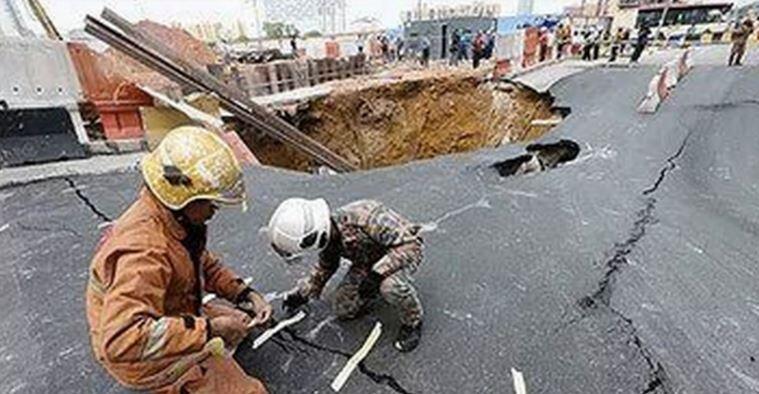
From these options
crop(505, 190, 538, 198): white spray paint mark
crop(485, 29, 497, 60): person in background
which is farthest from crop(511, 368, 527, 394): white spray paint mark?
crop(485, 29, 497, 60): person in background

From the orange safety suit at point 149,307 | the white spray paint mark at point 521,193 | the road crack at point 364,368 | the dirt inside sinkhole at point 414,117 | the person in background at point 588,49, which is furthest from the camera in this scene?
the person in background at point 588,49

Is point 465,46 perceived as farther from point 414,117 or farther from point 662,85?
point 662,85

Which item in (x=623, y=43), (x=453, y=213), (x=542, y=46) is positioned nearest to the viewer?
(x=453, y=213)

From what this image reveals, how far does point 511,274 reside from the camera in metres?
3.54

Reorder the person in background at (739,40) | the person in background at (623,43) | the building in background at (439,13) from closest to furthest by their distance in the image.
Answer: the person in background at (739,40), the person in background at (623,43), the building in background at (439,13)

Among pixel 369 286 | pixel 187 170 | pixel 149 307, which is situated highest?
pixel 187 170

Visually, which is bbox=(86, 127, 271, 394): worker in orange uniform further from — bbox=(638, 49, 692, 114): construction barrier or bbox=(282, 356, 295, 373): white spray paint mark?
bbox=(638, 49, 692, 114): construction barrier

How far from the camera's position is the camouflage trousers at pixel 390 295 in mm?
2645

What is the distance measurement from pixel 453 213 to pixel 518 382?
8.05 ft

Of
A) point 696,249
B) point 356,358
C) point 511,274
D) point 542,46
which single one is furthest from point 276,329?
point 542,46

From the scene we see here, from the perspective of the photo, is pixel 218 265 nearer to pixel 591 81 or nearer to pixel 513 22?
pixel 591 81

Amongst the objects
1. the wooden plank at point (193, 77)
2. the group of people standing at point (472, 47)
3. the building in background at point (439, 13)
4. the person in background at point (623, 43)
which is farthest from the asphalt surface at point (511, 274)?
the building in background at point (439, 13)

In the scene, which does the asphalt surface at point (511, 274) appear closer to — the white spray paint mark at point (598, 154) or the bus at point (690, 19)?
the white spray paint mark at point (598, 154)

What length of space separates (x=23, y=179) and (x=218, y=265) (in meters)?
5.14
